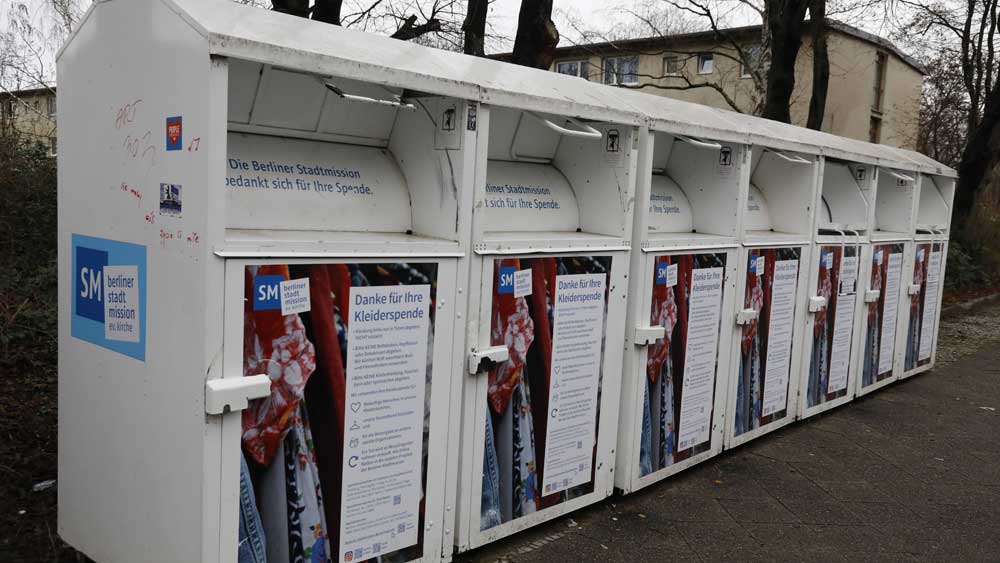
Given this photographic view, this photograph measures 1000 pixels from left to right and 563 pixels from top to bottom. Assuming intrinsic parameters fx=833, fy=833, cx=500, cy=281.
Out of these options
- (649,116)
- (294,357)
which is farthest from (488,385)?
(649,116)

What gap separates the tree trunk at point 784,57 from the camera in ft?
37.3

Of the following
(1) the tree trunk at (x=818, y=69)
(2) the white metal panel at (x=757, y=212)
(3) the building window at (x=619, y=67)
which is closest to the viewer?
(2) the white metal panel at (x=757, y=212)

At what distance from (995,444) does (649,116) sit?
3972mm

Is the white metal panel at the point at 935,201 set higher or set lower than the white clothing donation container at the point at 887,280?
higher

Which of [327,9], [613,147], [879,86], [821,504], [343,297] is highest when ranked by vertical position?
[879,86]

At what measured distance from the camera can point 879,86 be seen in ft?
92.0

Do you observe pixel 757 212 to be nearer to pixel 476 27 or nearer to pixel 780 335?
pixel 780 335

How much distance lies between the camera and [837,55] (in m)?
26.9

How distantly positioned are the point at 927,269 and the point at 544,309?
5579 mm

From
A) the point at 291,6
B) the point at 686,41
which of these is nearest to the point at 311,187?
the point at 291,6

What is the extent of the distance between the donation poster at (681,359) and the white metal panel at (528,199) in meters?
0.59

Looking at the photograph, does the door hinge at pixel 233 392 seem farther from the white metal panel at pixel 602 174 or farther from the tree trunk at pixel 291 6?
the tree trunk at pixel 291 6

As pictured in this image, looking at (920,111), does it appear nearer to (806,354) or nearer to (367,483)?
(806,354)

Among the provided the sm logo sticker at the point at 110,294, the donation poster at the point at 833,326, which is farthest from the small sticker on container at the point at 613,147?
the donation poster at the point at 833,326
